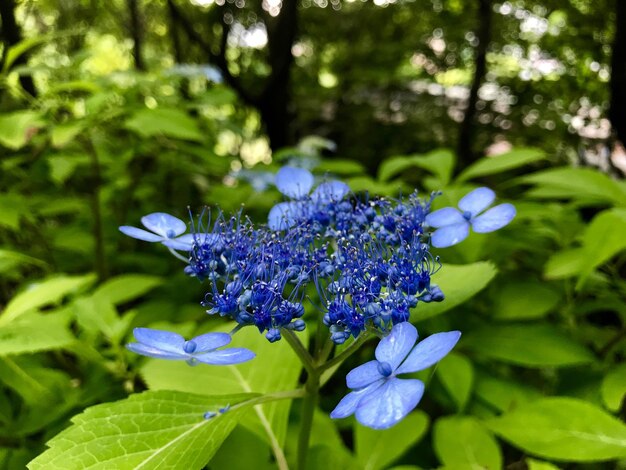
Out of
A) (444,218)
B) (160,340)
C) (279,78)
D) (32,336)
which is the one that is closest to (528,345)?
(444,218)

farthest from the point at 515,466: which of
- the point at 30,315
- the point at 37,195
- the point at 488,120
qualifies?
the point at 488,120

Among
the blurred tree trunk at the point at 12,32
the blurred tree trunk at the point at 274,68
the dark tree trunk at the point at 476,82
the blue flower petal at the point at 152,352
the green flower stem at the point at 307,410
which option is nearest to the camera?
the blue flower petal at the point at 152,352

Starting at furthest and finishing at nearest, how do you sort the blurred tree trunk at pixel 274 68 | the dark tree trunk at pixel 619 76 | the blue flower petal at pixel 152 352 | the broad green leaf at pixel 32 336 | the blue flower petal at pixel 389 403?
the blurred tree trunk at pixel 274 68
the dark tree trunk at pixel 619 76
the broad green leaf at pixel 32 336
the blue flower petal at pixel 152 352
the blue flower petal at pixel 389 403

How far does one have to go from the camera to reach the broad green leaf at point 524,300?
1143 mm

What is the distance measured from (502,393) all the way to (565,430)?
196mm

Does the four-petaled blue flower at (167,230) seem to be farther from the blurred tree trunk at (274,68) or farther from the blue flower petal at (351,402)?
the blurred tree trunk at (274,68)

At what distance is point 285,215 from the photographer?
812mm

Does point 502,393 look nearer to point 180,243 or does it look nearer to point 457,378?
point 457,378

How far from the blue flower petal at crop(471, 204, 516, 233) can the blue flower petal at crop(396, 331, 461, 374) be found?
11.1 inches

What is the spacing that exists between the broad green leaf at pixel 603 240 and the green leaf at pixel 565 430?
203 millimetres

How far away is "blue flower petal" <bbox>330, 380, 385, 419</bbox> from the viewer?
1.73ft

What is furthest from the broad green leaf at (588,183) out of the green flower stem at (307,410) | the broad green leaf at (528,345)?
the green flower stem at (307,410)

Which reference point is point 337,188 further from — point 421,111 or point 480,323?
point 421,111

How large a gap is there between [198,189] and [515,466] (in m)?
1.40
